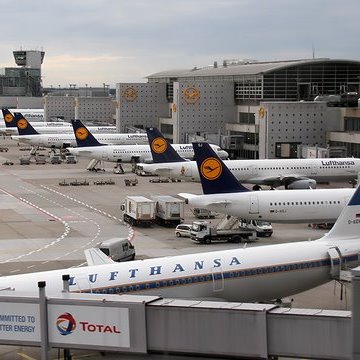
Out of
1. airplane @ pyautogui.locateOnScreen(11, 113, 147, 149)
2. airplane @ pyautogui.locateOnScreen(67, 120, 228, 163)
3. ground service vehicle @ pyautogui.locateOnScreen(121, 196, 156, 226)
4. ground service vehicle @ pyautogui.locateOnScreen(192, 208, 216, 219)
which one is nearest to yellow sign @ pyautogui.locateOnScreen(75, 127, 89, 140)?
airplane @ pyautogui.locateOnScreen(67, 120, 228, 163)

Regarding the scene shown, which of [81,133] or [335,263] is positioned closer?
[335,263]

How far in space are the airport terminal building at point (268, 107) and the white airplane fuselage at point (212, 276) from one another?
248 feet

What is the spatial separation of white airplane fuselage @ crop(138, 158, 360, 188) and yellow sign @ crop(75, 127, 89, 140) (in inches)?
1122

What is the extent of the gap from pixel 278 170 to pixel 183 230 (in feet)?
95.7

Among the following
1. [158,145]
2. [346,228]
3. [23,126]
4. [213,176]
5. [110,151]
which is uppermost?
[23,126]

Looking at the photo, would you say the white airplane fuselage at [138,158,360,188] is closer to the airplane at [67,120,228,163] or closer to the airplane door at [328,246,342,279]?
the airplane at [67,120,228,163]

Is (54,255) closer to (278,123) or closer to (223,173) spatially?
(223,173)

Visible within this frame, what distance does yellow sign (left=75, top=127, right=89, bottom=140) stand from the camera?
386 ft

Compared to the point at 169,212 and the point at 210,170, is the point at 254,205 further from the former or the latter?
the point at 169,212

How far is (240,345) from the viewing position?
2470 centimetres

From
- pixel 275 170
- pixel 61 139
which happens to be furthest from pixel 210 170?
pixel 61 139

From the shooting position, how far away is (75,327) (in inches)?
1050

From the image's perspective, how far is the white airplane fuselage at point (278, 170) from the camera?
89125 mm

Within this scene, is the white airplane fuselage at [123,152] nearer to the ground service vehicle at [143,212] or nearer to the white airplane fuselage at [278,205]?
the ground service vehicle at [143,212]
